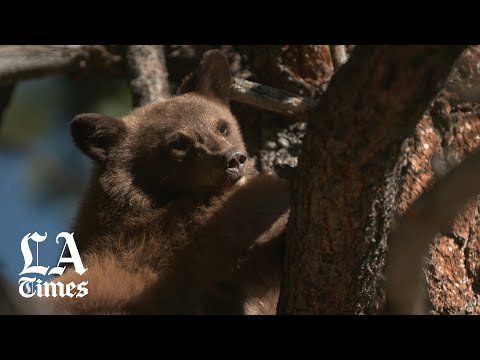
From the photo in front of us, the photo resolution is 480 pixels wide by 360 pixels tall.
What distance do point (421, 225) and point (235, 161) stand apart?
2720mm

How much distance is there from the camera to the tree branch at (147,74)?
7.39 m

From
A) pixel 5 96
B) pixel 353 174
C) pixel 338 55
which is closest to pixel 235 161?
pixel 338 55

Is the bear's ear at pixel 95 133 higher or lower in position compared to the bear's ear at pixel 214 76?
lower

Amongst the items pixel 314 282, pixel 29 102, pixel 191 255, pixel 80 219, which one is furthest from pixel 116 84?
pixel 314 282

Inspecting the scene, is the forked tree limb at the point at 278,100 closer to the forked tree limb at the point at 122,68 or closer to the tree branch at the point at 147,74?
the forked tree limb at the point at 122,68

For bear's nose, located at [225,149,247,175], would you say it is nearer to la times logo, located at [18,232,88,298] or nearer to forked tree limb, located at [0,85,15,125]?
la times logo, located at [18,232,88,298]

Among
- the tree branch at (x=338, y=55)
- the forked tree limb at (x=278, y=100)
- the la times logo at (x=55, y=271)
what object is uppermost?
the tree branch at (x=338, y=55)

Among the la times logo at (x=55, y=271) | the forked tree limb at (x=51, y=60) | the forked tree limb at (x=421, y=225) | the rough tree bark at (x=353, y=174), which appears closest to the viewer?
the forked tree limb at (x=421, y=225)

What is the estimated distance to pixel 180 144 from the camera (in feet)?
19.5

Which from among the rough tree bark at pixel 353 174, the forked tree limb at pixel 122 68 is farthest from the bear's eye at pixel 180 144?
the rough tree bark at pixel 353 174

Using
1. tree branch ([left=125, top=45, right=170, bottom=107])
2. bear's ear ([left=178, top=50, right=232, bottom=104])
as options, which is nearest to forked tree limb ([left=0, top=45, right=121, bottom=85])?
tree branch ([left=125, top=45, right=170, bottom=107])

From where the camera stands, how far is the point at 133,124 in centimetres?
632

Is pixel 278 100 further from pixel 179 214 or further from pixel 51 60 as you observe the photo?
pixel 51 60

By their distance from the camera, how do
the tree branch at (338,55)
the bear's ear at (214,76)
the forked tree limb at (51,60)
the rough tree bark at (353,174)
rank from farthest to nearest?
the tree branch at (338,55) → the forked tree limb at (51,60) → the bear's ear at (214,76) → the rough tree bark at (353,174)
